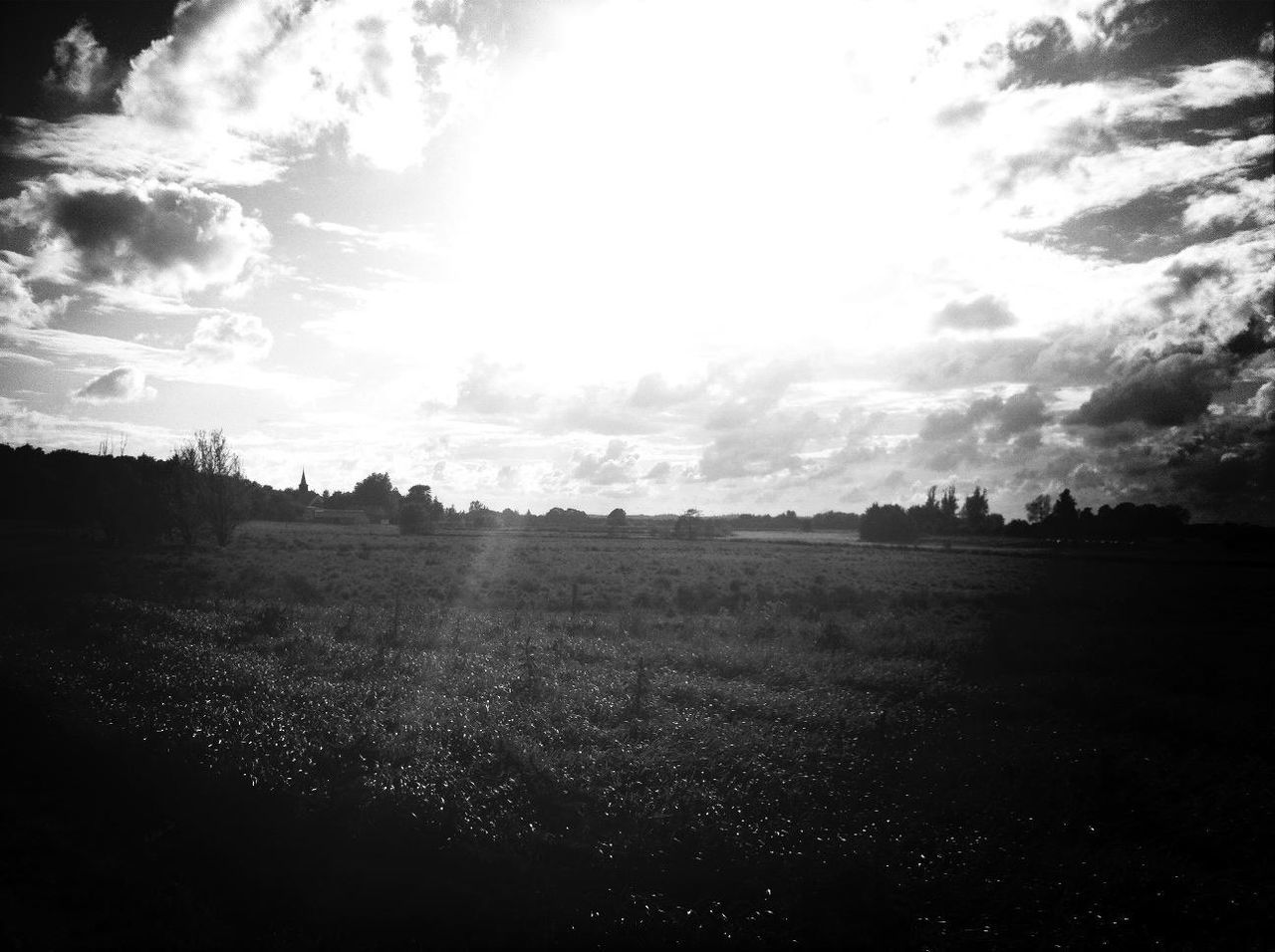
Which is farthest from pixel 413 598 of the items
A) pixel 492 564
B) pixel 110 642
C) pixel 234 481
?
pixel 234 481

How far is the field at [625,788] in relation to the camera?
7.43m

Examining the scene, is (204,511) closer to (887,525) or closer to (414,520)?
(414,520)

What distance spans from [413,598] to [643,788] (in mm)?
22200

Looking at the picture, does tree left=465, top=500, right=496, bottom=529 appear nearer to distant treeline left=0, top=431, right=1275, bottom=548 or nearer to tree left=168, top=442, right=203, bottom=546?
distant treeline left=0, top=431, right=1275, bottom=548

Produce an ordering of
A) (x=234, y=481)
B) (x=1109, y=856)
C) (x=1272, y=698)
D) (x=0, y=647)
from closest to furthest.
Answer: (x=1109, y=856) → (x=1272, y=698) → (x=0, y=647) → (x=234, y=481)

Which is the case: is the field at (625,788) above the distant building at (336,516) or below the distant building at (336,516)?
below

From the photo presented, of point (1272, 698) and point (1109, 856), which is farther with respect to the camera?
point (1272, 698)

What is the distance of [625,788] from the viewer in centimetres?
988

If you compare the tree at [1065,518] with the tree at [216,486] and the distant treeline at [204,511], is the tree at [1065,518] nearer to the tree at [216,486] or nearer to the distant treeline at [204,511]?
the distant treeline at [204,511]

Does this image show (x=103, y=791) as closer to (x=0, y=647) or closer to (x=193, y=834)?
(x=193, y=834)

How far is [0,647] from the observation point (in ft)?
54.7

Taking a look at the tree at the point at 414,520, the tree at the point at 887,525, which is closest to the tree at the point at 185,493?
the tree at the point at 414,520

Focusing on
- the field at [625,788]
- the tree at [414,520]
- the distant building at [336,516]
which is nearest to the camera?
the field at [625,788]

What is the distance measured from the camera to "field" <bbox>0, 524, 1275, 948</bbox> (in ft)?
24.4
